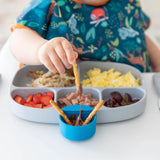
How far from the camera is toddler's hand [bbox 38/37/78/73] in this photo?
0.67 m

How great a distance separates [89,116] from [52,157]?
131 millimetres

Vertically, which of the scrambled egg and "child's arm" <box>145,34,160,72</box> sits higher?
the scrambled egg

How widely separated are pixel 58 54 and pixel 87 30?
396mm

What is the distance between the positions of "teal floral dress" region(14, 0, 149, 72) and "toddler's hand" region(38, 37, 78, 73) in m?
0.24

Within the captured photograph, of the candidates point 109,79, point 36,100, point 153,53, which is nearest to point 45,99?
point 36,100

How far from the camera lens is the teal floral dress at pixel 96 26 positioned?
0.93m

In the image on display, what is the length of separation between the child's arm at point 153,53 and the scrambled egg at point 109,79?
349 millimetres

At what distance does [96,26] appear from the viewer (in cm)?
106

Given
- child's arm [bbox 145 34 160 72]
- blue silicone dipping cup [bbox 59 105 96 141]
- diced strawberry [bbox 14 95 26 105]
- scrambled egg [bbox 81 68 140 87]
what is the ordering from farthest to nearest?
1. child's arm [bbox 145 34 160 72]
2. scrambled egg [bbox 81 68 140 87]
3. diced strawberry [bbox 14 95 26 105]
4. blue silicone dipping cup [bbox 59 105 96 141]

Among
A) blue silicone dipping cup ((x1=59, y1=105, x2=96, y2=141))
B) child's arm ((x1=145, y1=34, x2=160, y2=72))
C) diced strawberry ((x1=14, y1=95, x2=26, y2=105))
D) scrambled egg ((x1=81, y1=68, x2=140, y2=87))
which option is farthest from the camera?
child's arm ((x1=145, y1=34, x2=160, y2=72))

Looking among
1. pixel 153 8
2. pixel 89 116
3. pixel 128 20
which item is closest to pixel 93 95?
pixel 89 116

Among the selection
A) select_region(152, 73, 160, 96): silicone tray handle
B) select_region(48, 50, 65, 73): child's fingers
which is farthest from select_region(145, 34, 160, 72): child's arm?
select_region(48, 50, 65, 73): child's fingers

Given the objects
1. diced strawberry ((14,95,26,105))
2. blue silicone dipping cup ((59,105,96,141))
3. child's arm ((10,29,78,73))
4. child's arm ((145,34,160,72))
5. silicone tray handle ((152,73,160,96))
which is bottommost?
child's arm ((145,34,160,72))

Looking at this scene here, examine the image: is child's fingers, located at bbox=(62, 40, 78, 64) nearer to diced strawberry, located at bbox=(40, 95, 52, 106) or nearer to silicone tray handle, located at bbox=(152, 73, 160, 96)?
diced strawberry, located at bbox=(40, 95, 52, 106)
